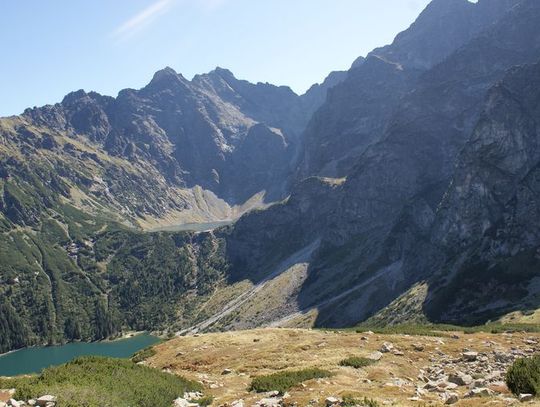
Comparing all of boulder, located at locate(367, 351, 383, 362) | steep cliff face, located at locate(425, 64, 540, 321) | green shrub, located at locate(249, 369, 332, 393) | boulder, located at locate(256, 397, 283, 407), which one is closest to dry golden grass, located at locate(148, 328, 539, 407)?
boulder, located at locate(367, 351, 383, 362)

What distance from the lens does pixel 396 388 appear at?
3088cm

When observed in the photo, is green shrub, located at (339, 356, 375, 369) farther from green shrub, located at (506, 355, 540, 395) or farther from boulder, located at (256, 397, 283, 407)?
green shrub, located at (506, 355, 540, 395)

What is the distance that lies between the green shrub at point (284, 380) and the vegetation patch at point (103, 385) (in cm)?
454

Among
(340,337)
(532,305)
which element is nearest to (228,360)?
(340,337)

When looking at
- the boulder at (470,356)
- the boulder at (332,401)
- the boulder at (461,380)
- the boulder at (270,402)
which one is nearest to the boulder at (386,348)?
the boulder at (470,356)

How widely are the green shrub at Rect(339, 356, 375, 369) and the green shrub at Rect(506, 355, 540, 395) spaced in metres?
15.0

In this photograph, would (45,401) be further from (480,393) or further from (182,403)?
(480,393)

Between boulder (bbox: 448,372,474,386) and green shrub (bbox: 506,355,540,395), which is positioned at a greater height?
green shrub (bbox: 506,355,540,395)

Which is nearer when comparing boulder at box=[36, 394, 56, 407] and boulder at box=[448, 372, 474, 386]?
boulder at box=[36, 394, 56, 407]

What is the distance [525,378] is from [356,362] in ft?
56.3

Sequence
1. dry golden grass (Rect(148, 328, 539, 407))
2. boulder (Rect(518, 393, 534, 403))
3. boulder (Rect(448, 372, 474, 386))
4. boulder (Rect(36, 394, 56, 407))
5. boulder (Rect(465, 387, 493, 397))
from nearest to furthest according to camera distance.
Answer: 1. boulder (Rect(518, 393, 534, 403))
2. boulder (Rect(36, 394, 56, 407))
3. boulder (Rect(465, 387, 493, 397))
4. dry golden grass (Rect(148, 328, 539, 407))
5. boulder (Rect(448, 372, 474, 386))

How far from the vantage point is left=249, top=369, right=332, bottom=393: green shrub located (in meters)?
33.3

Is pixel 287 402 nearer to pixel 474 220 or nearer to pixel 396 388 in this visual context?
pixel 396 388

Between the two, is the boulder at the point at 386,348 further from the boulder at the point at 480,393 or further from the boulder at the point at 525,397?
the boulder at the point at 525,397
